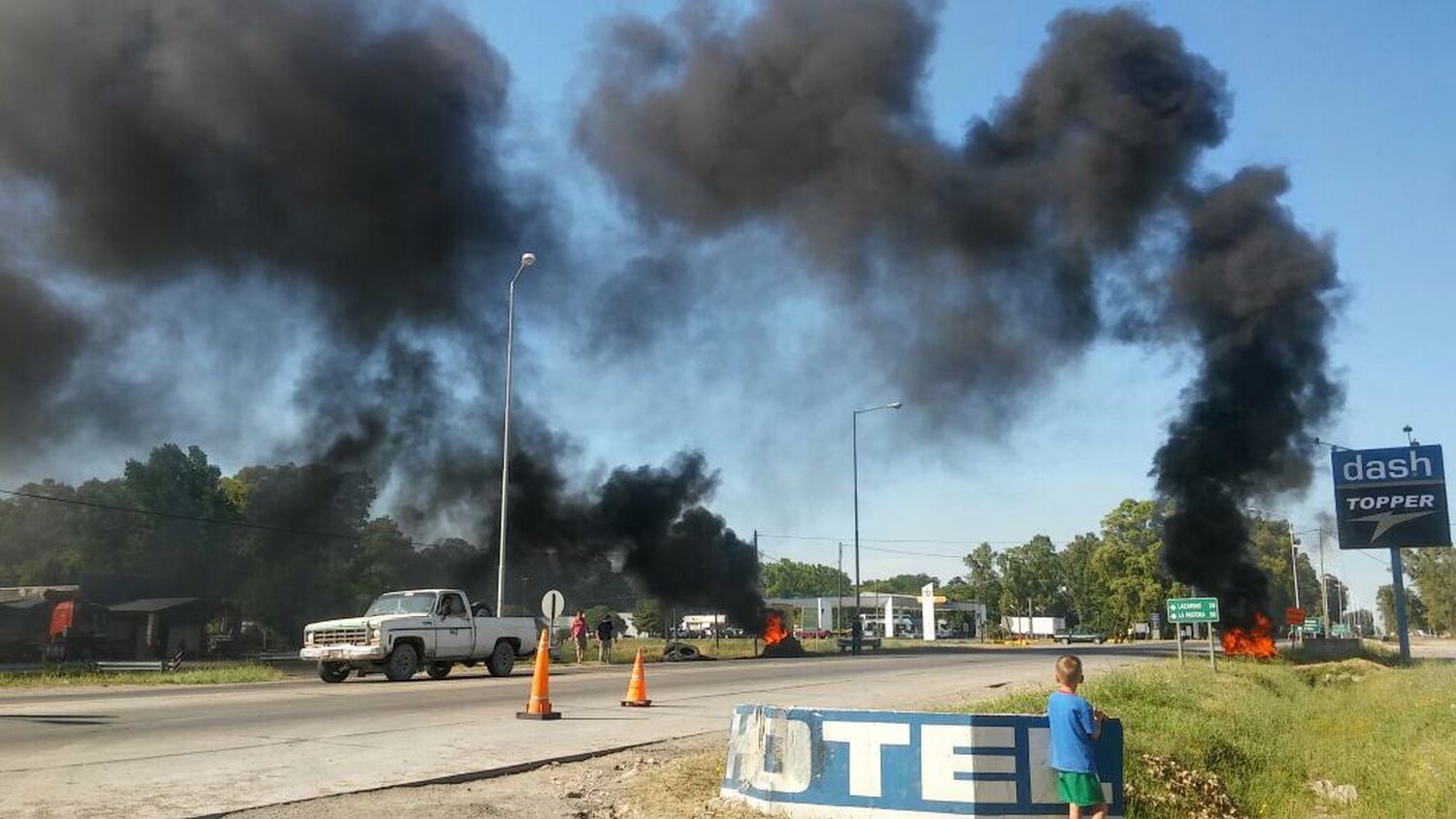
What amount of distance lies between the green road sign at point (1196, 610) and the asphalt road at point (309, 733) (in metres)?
5.13

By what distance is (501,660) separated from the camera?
21.3m

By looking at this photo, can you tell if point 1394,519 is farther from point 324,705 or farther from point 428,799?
point 428,799

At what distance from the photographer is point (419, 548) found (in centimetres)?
5588

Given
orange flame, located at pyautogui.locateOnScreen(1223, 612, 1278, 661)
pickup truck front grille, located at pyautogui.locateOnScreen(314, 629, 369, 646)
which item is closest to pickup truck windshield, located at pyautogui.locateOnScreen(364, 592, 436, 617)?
pickup truck front grille, located at pyautogui.locateOnScreen(314, 629, 369, 646)

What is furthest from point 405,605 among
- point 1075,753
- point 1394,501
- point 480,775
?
point 1394,501

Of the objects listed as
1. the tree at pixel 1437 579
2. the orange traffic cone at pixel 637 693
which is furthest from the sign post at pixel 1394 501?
the tree at pixel 1437 579

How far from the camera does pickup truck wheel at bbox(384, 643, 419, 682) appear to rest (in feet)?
62.3

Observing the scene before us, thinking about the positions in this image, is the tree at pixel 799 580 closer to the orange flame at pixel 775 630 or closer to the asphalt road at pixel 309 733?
the orange flame at pixel 775 630

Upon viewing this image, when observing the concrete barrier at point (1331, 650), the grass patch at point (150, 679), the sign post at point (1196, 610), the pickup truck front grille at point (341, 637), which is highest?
the sign post at point (1196, 610)

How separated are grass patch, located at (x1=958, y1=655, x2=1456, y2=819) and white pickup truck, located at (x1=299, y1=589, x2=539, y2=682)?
35.1 feet

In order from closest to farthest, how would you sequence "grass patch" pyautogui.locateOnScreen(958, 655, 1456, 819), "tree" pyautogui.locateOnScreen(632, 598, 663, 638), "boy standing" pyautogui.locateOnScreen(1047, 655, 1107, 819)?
"boy standing" pyautogui.locateOnScreen(1047, 655, 1107, 819)
"grass patch" pyautogui.locateOnScreen(958, 655, 1456, 819)
"tree" pyautogui.locateOnScreen(632, 598, 663, 638)

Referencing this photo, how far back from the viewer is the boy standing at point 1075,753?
552 cm

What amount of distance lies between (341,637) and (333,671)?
0.88m

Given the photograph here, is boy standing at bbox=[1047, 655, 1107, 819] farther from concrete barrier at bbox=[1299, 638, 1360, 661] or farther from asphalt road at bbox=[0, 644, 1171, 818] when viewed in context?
concrete barrier at bbox=[1299, 638, 1360, 661]
